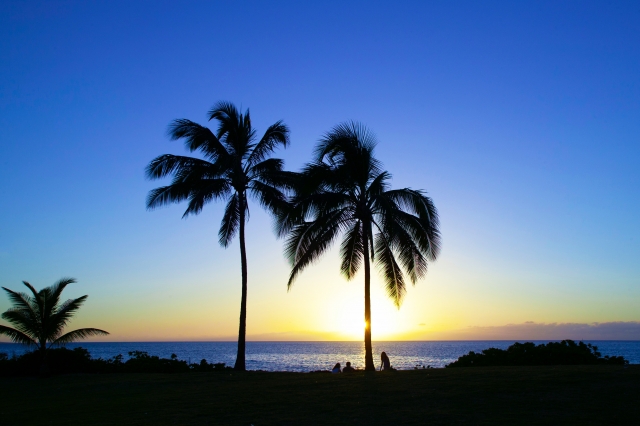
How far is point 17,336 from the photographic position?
2530 cm

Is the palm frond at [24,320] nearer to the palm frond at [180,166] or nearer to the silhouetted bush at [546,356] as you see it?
the palm frond at [180,166]

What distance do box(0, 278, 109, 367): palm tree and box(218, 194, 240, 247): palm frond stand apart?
7591 millimetres

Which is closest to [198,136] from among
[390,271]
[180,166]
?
[180,166]

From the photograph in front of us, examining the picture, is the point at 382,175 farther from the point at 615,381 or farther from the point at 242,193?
the point at 615,381

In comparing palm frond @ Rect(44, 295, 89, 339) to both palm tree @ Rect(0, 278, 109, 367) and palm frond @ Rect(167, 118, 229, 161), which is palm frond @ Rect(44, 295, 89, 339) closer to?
palm tree @ Rect(0, 278, 109, 367)

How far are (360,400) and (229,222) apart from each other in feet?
46.8

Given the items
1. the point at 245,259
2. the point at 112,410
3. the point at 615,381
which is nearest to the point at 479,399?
the point at 615,381

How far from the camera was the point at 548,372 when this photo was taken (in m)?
15.7

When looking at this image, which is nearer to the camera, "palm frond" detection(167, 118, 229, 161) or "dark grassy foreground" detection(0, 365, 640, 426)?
"dark grassy foreground" detection(0, 365, 640, 426)

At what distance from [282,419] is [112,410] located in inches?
198

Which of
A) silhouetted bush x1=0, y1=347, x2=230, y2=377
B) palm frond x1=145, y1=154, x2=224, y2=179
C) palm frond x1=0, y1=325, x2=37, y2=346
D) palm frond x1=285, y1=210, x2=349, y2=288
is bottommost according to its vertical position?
silhouetted bush x1=0, y1=347, x2=230, y2=377

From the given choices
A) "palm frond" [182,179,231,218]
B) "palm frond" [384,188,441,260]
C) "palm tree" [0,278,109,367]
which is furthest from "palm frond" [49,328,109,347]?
"palm frond" [384,188,441,260]

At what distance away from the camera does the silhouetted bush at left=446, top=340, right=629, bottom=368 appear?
2277 centimetres

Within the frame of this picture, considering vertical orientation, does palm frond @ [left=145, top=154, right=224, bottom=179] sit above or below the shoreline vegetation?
above
